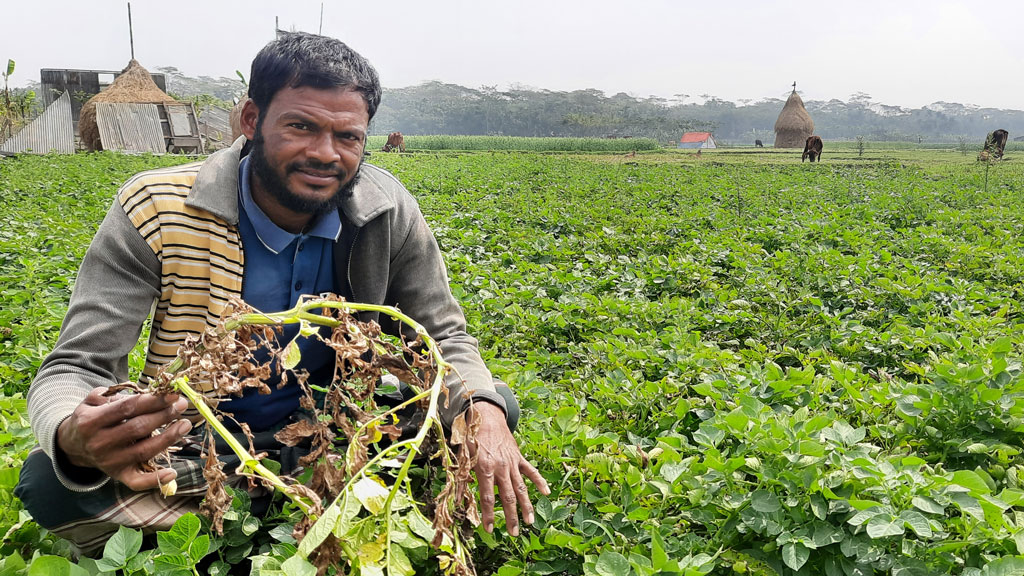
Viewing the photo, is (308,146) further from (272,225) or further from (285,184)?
(272,225)

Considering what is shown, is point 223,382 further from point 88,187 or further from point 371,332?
point 88,187

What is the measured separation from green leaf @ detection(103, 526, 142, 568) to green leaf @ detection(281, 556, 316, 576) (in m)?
0.45

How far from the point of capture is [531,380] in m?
2.54

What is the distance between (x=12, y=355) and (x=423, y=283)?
2206 mm

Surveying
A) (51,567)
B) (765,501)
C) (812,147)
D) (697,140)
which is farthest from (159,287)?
(697,140)

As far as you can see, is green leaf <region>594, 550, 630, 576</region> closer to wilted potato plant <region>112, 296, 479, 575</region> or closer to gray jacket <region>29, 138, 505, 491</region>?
wilted potato plant <region>112, 296, 479, 575</region>

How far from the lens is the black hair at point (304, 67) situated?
193cm

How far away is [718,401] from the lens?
2291 mm

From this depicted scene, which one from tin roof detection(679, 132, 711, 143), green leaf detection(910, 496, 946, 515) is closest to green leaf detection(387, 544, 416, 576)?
green leaf detection(910, 496, 946, 515)

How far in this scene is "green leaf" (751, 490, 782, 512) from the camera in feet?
5.16

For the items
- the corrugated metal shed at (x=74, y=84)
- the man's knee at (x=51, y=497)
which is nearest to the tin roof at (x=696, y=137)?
the corrugated metal shed at (x=74, y=84)

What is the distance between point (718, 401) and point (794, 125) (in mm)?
54099

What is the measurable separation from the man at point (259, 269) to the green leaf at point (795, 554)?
55 centimetres

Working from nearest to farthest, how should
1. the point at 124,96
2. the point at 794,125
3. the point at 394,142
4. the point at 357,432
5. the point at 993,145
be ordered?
1. the point at 357,432
2. the point at 993,145
3. the point at 124,96
4. the point at 394,142
5. the point at 794,125
